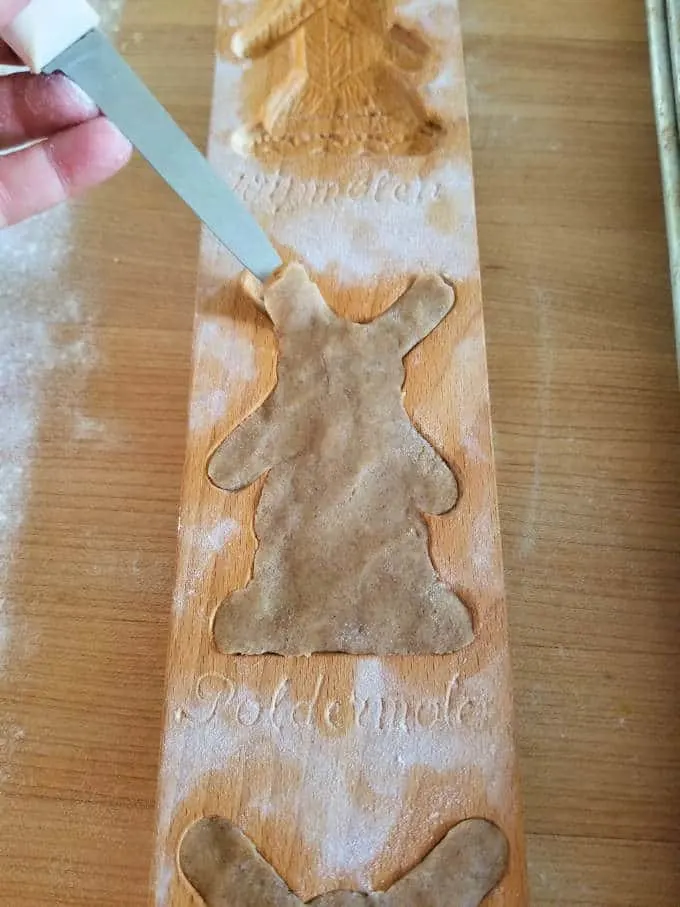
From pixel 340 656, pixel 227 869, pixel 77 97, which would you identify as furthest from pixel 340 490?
pixel 77 97

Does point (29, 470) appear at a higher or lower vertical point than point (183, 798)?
higher

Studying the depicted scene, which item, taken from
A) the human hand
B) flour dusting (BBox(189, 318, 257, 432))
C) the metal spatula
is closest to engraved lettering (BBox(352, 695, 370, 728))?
flour dusting (BBox(189, 318, 257, 432))

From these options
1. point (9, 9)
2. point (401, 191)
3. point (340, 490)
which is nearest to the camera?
point (9, 9)

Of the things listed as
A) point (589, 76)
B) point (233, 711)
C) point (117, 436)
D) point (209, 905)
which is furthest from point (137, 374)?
point (589, 76)

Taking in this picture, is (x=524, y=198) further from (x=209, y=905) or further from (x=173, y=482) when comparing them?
(x=209, y=905)

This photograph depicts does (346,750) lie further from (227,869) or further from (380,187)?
(380,187)

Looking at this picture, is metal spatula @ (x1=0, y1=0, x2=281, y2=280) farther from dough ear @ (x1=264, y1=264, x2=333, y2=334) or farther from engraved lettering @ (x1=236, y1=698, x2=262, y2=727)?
engraved lettering @ (x1=236, y1=698, x2=262, y2=727)
